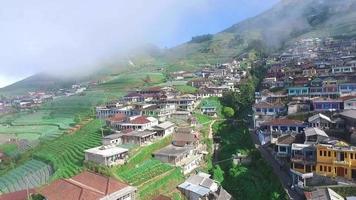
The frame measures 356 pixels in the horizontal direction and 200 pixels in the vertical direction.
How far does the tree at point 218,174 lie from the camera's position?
33875mm

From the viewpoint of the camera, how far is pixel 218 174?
34.5m

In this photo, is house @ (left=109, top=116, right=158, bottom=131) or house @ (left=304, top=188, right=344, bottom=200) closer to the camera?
house @ (left=304, top=188, right=344, bottom=200)

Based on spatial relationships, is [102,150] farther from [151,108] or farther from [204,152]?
[151,108]

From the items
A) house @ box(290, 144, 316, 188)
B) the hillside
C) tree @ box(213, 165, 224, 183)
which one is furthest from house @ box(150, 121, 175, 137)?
the hillside

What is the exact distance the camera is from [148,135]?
38.3 metres

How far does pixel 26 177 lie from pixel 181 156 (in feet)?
47.0

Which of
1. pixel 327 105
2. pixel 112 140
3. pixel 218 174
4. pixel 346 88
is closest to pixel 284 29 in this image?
pixel 346 88

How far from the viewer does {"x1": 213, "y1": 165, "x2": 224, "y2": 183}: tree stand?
111 ft

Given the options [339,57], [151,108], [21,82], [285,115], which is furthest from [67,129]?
[21,82]

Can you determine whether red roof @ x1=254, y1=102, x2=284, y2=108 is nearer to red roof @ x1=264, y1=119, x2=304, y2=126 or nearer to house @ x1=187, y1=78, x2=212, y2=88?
red roof @ x1=264, y1=119, x2=304, y2=126

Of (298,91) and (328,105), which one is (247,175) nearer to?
(328,105)

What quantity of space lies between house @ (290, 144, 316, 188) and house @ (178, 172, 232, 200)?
4.97 meters

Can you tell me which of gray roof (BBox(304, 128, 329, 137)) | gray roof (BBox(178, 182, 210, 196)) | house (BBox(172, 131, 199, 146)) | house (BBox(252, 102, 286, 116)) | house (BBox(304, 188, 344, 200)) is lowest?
gray roof (BBox(178, 182, 210, 196))

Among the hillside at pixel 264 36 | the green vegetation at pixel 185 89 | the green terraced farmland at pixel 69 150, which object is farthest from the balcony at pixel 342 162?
the hillside at pixel 264 36
